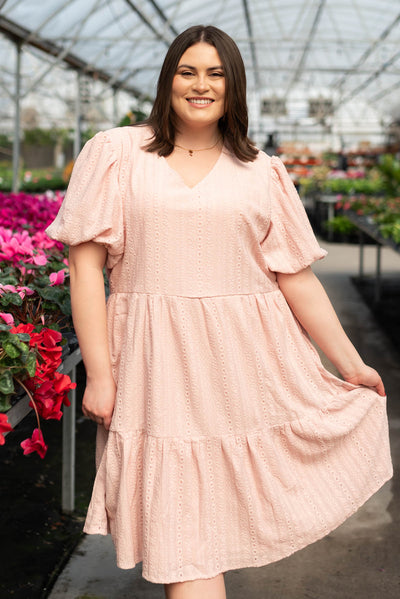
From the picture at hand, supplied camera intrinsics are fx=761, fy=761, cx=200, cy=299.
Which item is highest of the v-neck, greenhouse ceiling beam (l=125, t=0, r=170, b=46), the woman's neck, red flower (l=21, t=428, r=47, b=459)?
greenhouse ceiling beam (l=125, t=0, r=170, b=46)

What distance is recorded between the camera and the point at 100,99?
48.9 ft

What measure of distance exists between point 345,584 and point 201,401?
3.33 feet

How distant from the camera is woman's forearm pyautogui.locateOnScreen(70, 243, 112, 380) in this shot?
57.4 inches

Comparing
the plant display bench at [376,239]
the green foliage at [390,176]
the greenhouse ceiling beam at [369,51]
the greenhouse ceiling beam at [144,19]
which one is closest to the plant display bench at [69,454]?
the plant display bench at [376,239]

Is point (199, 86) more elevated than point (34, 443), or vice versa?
point (199, 86)

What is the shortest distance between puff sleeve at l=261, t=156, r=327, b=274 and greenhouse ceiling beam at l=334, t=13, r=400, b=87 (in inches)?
376

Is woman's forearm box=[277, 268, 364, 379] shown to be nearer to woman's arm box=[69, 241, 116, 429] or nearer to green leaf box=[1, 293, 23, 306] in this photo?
woman's arm box=[69, 241, 116, 429]

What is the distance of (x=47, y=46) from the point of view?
11000 millimetres

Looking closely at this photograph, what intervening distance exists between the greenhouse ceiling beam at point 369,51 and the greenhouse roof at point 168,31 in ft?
0.11

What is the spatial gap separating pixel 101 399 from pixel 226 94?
0.65 m

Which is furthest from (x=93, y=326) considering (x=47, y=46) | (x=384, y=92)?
(x=384, y=92)

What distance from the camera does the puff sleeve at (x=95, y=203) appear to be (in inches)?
56.8

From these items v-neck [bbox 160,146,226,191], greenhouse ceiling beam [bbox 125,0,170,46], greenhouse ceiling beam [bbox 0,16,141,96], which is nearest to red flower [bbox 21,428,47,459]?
v-neck [bbox 160,146,226,191]

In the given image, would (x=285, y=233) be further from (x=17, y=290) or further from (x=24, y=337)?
(x=17, y=290)
